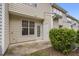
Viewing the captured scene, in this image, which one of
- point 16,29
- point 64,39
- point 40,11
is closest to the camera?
point 64,39

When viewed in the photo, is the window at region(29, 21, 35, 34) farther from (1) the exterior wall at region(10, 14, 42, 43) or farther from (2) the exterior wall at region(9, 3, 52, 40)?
(1) the exterior wall at region(10, 14, 42, 43)

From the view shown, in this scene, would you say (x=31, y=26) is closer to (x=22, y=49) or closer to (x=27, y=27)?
(x=27, y=27)

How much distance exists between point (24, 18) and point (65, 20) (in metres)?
7.76

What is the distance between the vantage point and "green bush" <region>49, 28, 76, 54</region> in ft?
20.6

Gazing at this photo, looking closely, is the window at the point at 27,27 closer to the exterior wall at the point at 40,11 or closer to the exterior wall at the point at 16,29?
the exterior wall at the point at 16,29

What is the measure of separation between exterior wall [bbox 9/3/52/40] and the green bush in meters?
3.75

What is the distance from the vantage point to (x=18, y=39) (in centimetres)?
964

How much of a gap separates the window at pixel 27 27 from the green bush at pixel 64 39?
3.97 m

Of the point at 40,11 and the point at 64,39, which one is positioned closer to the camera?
the point at 64,39

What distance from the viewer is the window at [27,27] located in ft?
33.4

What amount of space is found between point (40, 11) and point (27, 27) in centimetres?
227

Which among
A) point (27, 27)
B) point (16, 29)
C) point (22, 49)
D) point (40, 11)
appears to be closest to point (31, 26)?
point (27, 27)

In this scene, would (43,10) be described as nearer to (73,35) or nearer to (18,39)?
(18,39)

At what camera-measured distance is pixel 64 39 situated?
6328 mm
